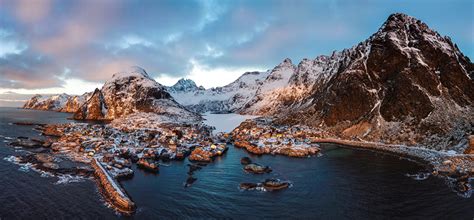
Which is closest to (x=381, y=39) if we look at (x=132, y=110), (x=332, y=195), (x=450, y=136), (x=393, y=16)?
(x=393, y=16)

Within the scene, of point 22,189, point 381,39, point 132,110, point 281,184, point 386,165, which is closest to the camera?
point 22,189

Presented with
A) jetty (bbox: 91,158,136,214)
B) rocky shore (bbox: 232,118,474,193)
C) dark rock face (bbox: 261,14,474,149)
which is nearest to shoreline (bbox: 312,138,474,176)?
rocky shore (bbox: 232,118,474,193)

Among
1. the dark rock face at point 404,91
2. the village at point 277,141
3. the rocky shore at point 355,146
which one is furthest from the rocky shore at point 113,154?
the dark rock face at point 404,91

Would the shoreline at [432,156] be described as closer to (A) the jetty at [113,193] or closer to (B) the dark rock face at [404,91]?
(B) the dark rock face at [404,91]

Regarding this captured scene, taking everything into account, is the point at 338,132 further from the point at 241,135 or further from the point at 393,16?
the point at 393,16

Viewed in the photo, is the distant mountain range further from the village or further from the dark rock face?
the village

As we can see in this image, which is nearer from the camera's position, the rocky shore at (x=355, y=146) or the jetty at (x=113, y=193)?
the jetty at (x=113, y=193)
